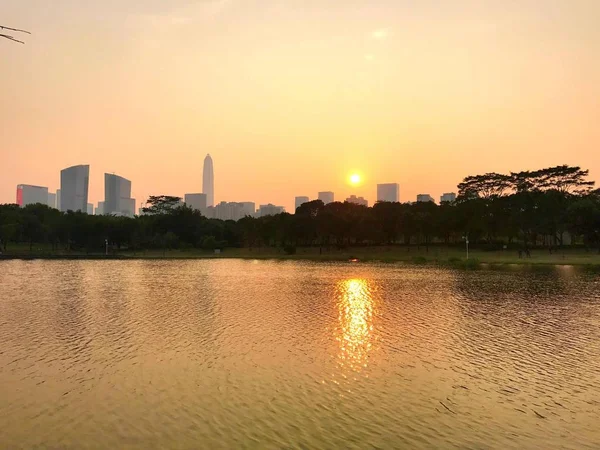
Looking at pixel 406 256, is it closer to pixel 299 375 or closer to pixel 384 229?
pixel 384 229

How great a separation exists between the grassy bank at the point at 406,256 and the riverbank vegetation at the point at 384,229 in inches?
12.0

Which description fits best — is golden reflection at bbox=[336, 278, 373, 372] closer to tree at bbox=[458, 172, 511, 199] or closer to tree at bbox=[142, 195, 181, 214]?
tree at bbox=[458, 172, 511, 199]

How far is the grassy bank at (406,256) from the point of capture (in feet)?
262

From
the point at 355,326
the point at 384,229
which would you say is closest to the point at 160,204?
the point at 384,229

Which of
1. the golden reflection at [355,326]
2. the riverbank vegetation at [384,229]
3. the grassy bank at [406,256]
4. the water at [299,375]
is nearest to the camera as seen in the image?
the water at [299,375]

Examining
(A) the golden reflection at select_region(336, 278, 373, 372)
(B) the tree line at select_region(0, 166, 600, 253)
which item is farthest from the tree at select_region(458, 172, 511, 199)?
(A) the golden reflection at select_region(336, 278, 373, 372)

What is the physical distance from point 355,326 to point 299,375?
9.85 m

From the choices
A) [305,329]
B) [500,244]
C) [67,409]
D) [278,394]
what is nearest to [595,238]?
[500,244]

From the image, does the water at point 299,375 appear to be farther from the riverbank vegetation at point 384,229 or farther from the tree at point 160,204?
the tree at point 160,204

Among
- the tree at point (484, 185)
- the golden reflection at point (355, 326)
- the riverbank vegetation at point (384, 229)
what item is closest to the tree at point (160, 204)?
the riverbank vegetation at point (384, 229)

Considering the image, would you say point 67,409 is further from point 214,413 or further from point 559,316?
point 559,316

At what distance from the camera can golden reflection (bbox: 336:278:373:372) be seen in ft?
62.8

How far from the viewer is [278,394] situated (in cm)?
1470

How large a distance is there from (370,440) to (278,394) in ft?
13.8
